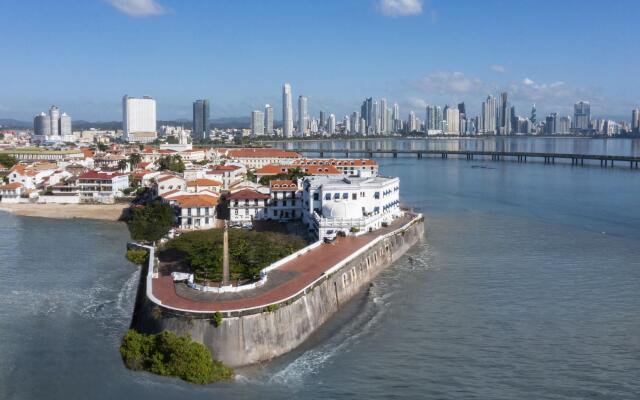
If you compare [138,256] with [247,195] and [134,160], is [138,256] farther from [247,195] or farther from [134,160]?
[134,160]

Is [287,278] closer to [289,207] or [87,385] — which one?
[87,385]

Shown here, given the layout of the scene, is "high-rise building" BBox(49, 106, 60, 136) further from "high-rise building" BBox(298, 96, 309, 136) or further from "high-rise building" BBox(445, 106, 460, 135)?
"high-rise building" BBox(445, 106, 460, 135)

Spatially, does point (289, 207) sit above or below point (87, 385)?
above

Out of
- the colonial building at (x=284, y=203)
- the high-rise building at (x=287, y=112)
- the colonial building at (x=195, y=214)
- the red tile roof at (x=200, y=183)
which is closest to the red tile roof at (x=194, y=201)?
the colonial building at (x=195, y=214)

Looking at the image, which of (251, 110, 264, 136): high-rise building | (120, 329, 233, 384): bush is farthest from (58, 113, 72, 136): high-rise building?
(120, 329, 233, 384): bush

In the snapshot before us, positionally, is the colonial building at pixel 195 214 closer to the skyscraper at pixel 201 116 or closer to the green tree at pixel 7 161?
the green tree at pixel 7 161

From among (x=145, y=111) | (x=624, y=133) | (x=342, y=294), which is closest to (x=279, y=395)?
(x=342, y=294)
